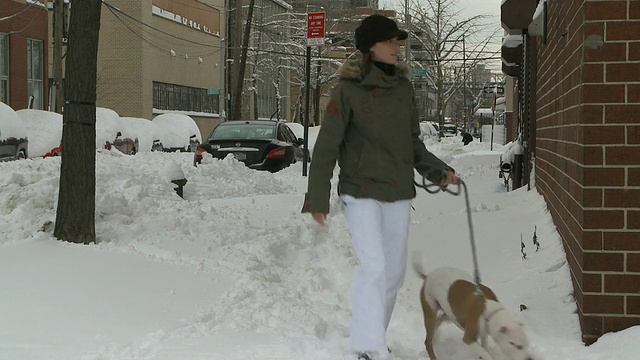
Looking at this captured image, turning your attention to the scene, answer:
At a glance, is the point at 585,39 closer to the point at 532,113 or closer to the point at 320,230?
the point at 320,230

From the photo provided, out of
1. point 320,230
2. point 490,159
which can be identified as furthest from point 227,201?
point 490,159

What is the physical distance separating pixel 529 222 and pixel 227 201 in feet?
13.4

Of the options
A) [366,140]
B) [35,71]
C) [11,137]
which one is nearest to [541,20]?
[366,140]

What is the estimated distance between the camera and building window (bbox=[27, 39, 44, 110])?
36375mm

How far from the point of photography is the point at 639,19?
469 centimetres

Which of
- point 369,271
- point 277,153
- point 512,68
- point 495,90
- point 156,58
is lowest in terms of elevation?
point 369,271

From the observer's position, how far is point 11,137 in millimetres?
18094

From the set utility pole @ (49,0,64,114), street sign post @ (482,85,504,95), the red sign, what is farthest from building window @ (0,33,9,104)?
the red sign

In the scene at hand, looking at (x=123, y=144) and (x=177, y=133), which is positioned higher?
(x=177, y=133)

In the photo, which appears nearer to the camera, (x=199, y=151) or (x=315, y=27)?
(x=199, y=151)

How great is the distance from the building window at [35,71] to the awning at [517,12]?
29.6 metres

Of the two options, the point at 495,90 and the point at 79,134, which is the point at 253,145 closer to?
the point at 79,134

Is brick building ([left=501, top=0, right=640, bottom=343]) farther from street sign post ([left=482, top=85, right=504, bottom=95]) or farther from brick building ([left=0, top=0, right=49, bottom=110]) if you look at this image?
brick building ([left=0, top=0, right=49, bottom=110])

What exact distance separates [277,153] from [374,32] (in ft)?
42.5
